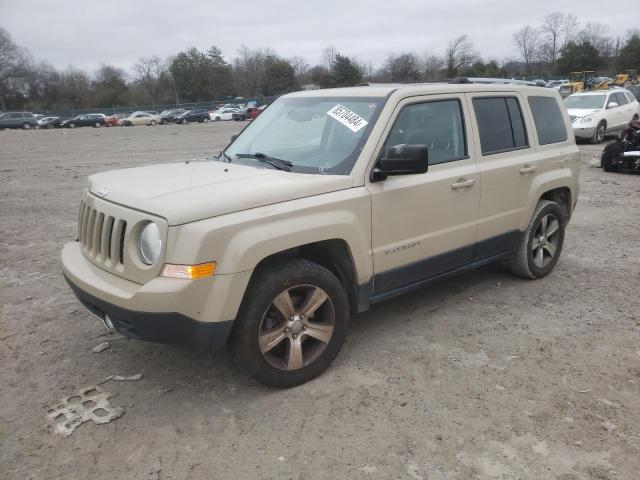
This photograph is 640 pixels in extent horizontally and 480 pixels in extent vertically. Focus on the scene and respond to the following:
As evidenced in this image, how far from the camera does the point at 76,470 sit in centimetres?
270

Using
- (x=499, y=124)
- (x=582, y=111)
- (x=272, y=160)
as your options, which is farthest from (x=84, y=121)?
(x=499, y=124)

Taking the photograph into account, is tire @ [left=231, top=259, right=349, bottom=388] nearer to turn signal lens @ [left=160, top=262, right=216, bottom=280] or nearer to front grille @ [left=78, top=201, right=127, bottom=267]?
turn signal lens @ [left=160, top=262, right=216, bottom=280]

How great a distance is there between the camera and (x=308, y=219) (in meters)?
3.22

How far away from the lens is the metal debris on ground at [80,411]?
307 cm

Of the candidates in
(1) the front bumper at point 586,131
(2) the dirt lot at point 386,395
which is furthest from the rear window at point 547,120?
(1) the front bumper at point 586,131

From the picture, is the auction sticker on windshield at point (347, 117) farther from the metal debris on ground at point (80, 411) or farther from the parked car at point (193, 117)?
the parked car at point (193, 117)

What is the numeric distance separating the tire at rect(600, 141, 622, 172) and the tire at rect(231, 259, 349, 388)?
10351 millimetres

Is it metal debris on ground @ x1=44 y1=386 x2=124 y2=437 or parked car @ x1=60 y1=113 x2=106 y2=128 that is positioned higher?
parked car @ x1=60 y1=113 x2=106 y2=128

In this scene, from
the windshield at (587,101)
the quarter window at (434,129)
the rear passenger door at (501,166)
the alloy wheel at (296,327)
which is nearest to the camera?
the alloy wheel at (296,327)

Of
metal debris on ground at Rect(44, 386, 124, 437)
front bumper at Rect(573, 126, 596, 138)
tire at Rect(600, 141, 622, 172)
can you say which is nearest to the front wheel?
front bumper at Rect(573, 126, 596, 138)

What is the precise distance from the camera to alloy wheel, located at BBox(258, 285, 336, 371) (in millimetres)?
3238

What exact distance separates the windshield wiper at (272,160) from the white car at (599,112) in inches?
556

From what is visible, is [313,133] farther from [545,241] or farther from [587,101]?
[587,101]

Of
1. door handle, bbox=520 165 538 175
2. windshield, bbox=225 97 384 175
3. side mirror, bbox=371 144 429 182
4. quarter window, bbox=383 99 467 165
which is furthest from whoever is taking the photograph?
door handle, bbox=520 165 538 175
